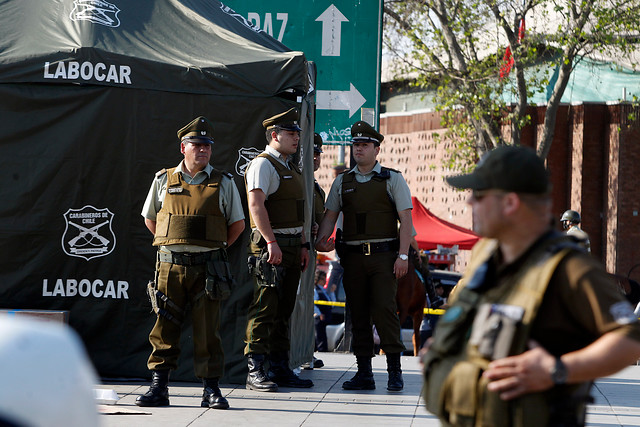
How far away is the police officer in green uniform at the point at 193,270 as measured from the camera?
720 cm

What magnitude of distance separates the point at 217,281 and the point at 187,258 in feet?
1.01

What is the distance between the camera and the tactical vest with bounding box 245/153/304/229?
8.09 metres

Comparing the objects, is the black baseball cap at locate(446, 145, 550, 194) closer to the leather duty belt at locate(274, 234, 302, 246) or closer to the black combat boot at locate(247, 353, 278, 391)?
the leather duty belt at locate(274, 234, 302, 246)

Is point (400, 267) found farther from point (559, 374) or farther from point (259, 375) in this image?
point (559, 374)

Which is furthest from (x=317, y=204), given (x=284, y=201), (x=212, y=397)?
(x=212, y=397)

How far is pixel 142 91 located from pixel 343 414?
336 cm

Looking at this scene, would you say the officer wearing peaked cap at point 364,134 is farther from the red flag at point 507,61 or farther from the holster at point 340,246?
the red flag at point 507,61

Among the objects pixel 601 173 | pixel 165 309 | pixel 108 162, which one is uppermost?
pixel 601 173

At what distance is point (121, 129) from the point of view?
848 centimetres

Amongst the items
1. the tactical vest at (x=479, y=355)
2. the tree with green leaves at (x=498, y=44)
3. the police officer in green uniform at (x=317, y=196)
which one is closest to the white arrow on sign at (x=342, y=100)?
the police officer in green uniform at (x=317, y=196)

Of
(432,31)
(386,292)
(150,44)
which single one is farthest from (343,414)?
(432,31)

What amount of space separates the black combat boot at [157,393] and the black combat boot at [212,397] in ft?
0.98

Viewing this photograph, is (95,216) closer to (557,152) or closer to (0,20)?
(0,20)

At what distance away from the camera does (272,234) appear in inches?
311
